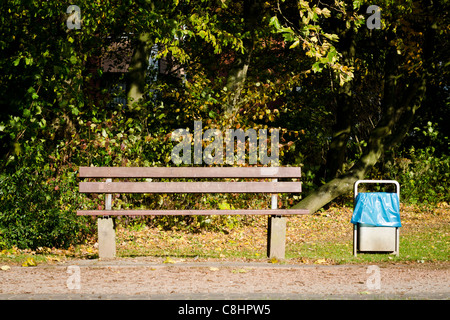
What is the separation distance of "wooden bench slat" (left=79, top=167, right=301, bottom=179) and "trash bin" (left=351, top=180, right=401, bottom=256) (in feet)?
3.07

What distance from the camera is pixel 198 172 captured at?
7.51 m

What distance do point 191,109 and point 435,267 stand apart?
584 centimetres

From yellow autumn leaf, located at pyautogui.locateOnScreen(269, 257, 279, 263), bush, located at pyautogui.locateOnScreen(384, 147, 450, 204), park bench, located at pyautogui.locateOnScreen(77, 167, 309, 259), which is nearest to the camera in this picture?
yellow autumn leaf, located at pyautogui.locateOnScreen(269, 257, 279, 263)

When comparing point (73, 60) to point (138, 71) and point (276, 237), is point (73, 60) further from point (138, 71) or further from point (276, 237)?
point (276, 237)

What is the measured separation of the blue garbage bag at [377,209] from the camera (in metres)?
7.55

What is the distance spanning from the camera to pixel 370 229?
7.60 metres

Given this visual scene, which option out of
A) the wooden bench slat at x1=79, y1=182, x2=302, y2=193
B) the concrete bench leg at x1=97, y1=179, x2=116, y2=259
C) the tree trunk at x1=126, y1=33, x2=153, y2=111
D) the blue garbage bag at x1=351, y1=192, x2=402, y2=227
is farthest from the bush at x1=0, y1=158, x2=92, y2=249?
the blue garbage bag at x1=351, y1=192, x2=402, y2=227

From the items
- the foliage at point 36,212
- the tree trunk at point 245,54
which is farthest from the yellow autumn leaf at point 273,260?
the tree trunk at point 245,54

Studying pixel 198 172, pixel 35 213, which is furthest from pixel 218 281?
pixel 35 213

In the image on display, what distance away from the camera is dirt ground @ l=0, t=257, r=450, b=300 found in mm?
5273

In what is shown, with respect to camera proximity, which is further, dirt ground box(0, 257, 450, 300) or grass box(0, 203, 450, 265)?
grass box(0, 203, 450, 265)

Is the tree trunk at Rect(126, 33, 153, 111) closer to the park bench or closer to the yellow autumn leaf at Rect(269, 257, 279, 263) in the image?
the park bench

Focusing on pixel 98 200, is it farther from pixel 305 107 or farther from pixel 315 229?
pixel 305 107

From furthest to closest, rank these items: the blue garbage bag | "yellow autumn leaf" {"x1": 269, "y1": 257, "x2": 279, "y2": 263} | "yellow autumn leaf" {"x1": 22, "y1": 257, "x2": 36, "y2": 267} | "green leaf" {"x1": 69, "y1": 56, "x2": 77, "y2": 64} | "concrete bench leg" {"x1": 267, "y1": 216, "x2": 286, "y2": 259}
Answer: "green leaf" {"x1": 69, "y1": 56, "x2": 77, "y2": 64}, the blue garbage bag, "concrete bench leg" {"x1": 267, "y1": 216, "x2": 286, "y2": 259}, "yellow autumn leaf" {"x1": 269, "y1": 257, "x2": 279, "y2": 263}, "yellow autumn leaf" {"x1": 22, "y1": 257, "x2": 36, "y2": 267}
